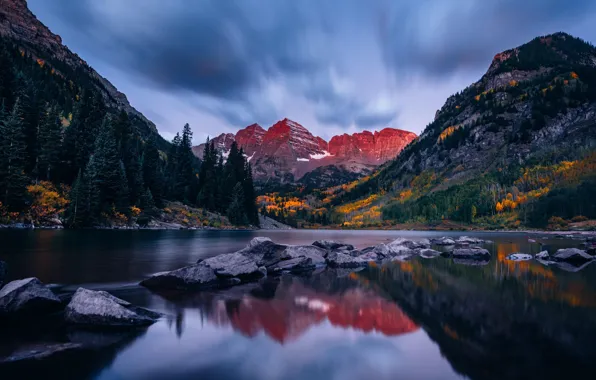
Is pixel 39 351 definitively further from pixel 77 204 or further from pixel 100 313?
pixel 77 204

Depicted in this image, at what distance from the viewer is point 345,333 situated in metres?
13.2

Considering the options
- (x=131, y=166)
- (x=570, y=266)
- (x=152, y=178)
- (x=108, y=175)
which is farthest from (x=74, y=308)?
(x=152, y=178)

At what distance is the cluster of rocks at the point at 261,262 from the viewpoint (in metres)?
21.6

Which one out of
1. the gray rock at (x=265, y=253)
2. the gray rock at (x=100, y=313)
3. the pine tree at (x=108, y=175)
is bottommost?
the gray rock at (x=100, y=313)

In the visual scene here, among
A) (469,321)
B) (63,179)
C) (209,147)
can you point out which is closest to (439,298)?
(469,321)

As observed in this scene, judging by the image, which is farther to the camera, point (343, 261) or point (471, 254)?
point (471, 254)

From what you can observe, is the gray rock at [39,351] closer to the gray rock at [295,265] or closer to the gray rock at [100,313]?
the gray rock at [100,313]

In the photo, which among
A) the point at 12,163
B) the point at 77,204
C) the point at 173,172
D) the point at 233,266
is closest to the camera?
the point at 233,266

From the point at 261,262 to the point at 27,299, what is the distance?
17964mm

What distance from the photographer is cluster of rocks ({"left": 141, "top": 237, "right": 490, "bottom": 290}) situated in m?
21.6

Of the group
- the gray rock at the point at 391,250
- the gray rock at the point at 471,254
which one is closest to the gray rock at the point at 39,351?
the gray rock at the point at 391,250

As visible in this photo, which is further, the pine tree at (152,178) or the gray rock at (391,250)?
the pine tree at (152,178)

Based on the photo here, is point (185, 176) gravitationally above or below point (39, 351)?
above

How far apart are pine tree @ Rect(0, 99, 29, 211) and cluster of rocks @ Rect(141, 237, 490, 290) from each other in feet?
180
